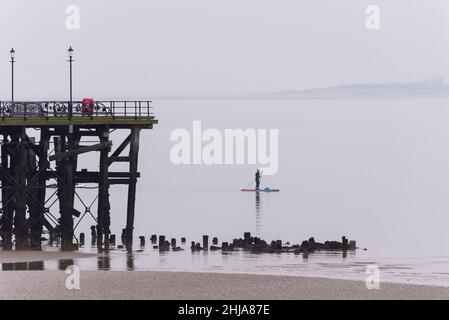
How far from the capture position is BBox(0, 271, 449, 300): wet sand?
134 feet

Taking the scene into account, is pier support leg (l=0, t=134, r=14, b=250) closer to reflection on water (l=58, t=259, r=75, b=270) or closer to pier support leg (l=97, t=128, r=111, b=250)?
pier support leg (l=97, t=128, r=111, b=250)

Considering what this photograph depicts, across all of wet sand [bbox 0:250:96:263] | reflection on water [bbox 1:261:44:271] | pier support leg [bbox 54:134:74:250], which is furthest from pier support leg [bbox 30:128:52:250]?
reflection on water [bbox 1:261:44:271]

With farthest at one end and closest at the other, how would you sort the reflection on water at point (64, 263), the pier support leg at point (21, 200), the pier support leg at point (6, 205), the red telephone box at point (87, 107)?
the red telephone box at point (87, 107) < the pier support leg at point (6, 205) < the pier support leg at point (21, 200) < the reflection on water at point (64, 263)

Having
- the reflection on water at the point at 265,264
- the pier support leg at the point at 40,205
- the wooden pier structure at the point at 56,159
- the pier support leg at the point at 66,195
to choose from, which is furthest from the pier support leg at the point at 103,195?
the pier support leg at the point at 40,205

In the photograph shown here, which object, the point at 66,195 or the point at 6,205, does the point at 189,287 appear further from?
the point at 6,205

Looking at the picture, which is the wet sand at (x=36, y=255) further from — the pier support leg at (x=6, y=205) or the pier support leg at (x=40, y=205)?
the pier support leg at (x=40, y=205)

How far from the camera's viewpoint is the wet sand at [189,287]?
40.9 metres

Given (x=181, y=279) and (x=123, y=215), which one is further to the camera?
(x=123, y=215)

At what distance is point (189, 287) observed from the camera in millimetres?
43062
